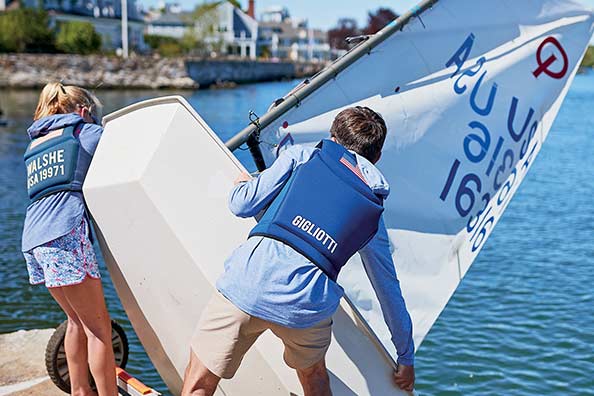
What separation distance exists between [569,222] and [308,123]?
9.48 m

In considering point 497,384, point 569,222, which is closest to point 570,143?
point 569,222

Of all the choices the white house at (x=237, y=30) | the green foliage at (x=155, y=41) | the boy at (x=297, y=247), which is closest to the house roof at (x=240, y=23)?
the white house at (x=237, y=30)

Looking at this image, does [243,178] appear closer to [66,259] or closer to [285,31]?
[66,259]

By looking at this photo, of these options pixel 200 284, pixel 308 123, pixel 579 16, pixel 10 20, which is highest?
pixel 579 16

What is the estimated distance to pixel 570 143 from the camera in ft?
72.8

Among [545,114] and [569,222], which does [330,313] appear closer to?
[545,114]

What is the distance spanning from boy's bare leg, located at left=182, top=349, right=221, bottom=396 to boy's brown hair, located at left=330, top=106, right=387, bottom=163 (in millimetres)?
934

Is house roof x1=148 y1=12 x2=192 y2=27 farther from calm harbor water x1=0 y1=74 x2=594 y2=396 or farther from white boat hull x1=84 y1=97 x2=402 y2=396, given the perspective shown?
white boat hull x1=84 y1=97 x2=402 y2=396

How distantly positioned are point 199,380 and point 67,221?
0.92 meters

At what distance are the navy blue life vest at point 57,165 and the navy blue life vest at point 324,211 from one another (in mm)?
1050

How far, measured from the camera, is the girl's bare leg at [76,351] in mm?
3279

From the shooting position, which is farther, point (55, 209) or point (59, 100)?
point (59, 100)

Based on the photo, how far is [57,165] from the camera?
10.3ft

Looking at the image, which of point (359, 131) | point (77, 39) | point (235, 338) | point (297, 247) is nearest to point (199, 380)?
point (235, 338)
